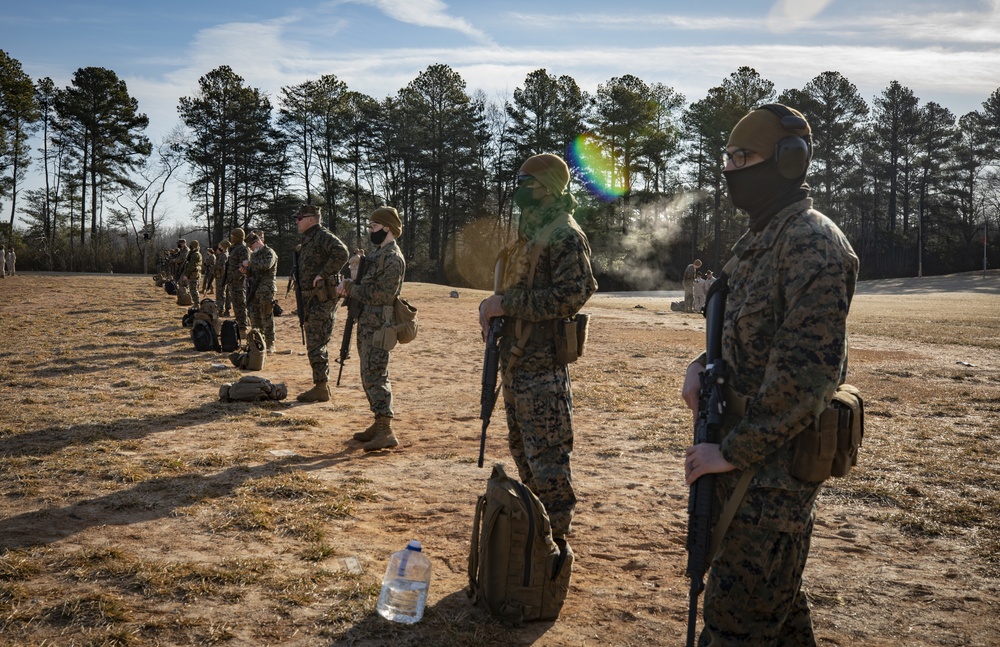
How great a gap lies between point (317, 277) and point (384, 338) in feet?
7.41

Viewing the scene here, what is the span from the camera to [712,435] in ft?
8.25

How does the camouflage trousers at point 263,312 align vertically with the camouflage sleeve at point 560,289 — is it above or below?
below

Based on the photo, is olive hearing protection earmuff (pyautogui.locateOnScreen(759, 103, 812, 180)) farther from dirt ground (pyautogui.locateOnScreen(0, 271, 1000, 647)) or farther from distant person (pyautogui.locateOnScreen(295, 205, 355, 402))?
→ distant person (pyautogui.locateOnScreen(295, 205, 355, 402))

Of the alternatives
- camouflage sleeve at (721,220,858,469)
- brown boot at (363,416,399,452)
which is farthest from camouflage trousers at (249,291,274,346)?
camouflage sleeve at (721,220,858,469)

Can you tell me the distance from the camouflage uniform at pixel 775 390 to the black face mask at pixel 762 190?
45 mm

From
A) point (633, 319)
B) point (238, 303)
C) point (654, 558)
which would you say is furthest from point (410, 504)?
point (633, 319)

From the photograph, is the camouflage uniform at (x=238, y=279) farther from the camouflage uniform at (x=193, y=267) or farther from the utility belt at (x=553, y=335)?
the utility belt at (x=553, y=335)

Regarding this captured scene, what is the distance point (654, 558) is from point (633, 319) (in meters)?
21.0

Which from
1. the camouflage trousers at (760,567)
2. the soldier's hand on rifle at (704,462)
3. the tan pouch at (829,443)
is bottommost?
the camouflage trousers at (760,567)

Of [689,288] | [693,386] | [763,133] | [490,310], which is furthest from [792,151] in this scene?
[689,288]

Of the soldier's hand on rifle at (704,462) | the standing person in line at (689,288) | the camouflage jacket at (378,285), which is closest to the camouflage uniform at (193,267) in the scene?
the camouflage jacket at (378,285)

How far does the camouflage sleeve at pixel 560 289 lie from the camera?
13.3ft

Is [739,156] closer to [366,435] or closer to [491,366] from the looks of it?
[491,366]

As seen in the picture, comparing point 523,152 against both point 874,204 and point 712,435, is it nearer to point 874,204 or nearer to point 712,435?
point 874,204
